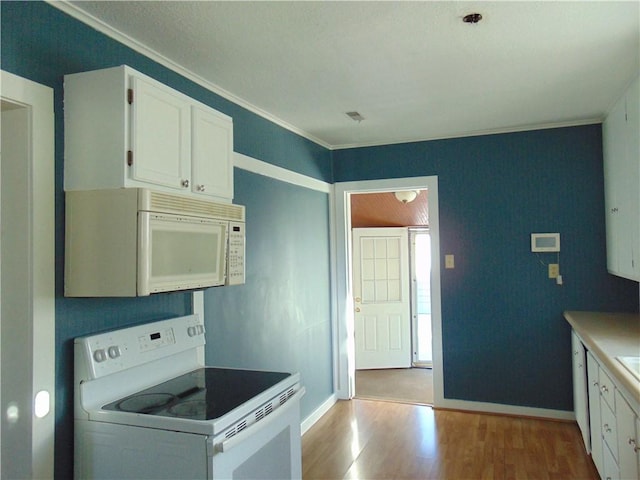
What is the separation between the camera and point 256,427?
180 cm

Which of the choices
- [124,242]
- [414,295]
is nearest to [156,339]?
[124,242]

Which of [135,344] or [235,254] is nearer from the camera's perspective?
[135,344]

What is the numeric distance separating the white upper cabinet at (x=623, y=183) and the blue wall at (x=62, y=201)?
7.21ft

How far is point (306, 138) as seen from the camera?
3.95m

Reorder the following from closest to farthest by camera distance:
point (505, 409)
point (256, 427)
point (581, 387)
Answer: point (256, 427) → point (581, 387) → point (505, 409)

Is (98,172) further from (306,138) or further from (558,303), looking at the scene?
(558,303)

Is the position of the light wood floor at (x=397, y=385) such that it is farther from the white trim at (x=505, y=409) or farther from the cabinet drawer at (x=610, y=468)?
the cabinet drawer at (x=610, y=468)

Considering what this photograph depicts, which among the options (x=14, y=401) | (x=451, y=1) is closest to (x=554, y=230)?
(x=451, y=1)

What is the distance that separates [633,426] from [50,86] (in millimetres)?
2630

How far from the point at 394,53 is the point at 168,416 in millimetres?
1906

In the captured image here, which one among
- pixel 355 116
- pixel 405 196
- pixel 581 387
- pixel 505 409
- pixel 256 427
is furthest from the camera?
pixel 405 196

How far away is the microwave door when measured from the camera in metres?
1.74

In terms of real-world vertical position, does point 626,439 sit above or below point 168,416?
below

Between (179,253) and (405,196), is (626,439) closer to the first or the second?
(179,253)
